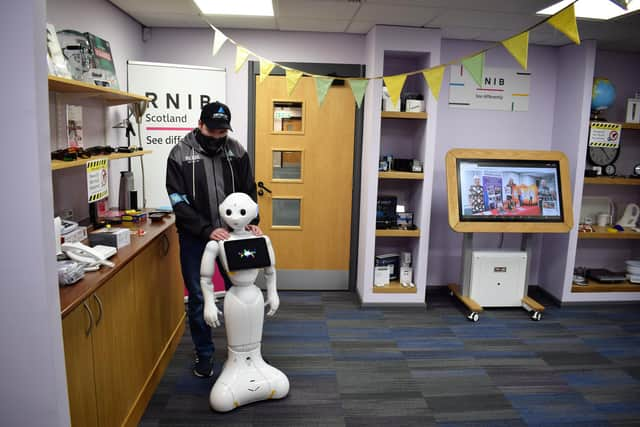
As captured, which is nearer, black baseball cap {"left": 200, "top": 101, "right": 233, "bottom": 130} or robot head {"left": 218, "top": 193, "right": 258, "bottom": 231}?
robot head {"left": 218, "top": 193, "right": 258, "bottom": 231}

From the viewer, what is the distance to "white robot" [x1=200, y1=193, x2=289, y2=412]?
7.92ft

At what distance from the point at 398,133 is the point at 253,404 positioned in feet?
8.86

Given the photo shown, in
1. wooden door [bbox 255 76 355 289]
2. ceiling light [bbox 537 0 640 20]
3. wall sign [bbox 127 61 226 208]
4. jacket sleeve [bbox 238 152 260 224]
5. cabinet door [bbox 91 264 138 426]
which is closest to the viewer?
cabinet door [bbox 91 264 138 426]

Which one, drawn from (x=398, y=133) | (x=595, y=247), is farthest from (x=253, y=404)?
(x=595, y=247)

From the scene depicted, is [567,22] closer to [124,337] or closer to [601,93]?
[601,93]

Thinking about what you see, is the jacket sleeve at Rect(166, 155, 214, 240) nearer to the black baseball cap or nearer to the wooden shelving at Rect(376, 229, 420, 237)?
the black baseball cap

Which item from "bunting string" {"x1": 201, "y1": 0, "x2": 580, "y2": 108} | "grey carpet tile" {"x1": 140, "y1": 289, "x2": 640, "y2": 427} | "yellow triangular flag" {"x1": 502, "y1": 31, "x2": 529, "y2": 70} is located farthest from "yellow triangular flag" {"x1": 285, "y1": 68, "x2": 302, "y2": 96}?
"grey carpet tile" {"x1": 140, "y1": 289, "x2": 640, "y2": 427}

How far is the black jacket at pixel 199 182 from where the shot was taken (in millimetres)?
2574

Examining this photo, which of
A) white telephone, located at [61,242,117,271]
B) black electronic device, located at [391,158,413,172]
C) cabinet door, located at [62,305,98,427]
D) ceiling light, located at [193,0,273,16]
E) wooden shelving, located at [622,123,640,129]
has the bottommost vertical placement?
cabinet door, located at [62,305,98,427]

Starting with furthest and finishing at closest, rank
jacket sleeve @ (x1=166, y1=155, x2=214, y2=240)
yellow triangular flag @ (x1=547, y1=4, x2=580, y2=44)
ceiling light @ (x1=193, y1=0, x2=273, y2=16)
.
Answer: ceiling light @ (x1=193, y1=0, x2=273, y2=16), jacket sleeve @ (x1=166, y1=155, x2=214, y2=240), yellow triangular flag @ (x1=547, y1=4, x2=580, y2=44)

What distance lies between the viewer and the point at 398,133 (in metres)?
4.27

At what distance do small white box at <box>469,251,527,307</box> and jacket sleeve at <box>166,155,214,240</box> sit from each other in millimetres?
2449

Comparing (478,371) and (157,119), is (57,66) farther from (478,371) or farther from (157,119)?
(478,371)

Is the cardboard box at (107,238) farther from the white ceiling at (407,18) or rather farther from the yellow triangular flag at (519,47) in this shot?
the yellow triangular flag at (519,47)
